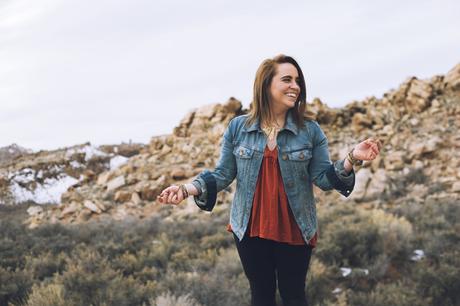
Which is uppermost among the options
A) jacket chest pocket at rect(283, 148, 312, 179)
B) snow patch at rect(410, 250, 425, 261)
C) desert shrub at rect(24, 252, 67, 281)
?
jacket chest pocket at rect(283, 148, 312, 179)

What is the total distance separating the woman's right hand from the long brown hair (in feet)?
1.93

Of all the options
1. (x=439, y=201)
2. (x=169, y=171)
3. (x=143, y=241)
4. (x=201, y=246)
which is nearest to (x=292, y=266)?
(x=201, y=246)

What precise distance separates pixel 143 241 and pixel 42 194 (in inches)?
634

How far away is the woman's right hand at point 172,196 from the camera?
257cm

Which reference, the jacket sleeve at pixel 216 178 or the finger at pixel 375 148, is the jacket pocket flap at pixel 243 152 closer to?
the jacket sleeve at pixel 216 178

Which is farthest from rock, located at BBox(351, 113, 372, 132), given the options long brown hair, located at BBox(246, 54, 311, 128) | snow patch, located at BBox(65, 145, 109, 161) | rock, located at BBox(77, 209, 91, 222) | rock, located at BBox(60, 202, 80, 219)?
long brown hair, located at BBox(246, 54, 311, 128)

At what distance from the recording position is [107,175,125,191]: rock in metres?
17.3

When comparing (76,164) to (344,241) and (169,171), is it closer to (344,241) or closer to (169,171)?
(169,171)

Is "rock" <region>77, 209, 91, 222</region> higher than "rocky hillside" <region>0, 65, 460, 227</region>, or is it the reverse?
"rocky hillside" <region>0, 65, 460, 227</region>

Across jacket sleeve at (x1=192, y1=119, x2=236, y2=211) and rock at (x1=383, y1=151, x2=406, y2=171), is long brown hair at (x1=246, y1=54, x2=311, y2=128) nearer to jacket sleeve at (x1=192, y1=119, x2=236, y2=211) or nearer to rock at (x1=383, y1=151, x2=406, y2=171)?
jacket sleeve at (x1=192, y1=119, x2=236, y2=211)

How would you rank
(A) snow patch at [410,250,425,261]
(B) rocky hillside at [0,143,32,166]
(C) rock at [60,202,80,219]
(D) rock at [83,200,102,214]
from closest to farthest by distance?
(A) snow patch at [410,250,425,261] < (D) rock at [83,200,102,214] < (C) rock at [60,202,80,219] < (B) rocky hillside at [0,143,32,166]

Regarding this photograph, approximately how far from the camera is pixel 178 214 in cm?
1251

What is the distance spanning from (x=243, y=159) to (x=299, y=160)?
326mm

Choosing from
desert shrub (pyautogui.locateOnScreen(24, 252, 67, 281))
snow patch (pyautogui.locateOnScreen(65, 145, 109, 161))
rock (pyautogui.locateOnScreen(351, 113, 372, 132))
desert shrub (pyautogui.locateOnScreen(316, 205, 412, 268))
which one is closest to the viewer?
desert shrub (pyautogui.locateOnScreen(24, 252, 67, 281))
